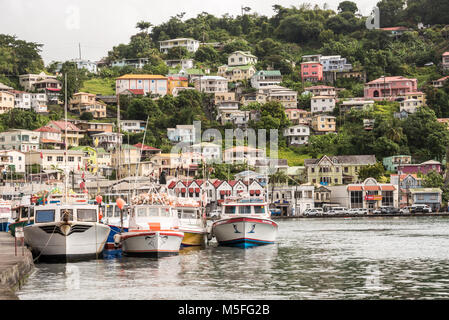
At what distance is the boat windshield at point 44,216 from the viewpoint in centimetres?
3306

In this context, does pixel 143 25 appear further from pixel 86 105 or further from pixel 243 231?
pixel 243 231

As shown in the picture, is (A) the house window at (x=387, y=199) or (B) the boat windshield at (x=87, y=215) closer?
(B) the boat windshield at (x=87, y=215)

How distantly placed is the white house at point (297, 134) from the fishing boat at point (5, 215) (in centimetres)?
7277

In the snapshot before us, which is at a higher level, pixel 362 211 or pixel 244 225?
pixel 244 225

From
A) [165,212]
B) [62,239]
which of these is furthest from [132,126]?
[62,239]

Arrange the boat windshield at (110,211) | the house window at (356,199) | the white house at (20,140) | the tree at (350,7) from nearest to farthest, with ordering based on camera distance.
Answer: the boat windshield at (110,211), the house window at (356,199), the white house at (20,140), the tree at (350,7)

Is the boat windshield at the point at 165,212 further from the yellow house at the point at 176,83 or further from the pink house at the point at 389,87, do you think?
the yellow house at the point at 176,83

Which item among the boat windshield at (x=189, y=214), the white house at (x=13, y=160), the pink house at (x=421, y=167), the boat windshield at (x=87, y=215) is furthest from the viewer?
the pink house at (x=421, y=167)

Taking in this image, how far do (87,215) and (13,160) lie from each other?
74.7 meters

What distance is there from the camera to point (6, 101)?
129000mm

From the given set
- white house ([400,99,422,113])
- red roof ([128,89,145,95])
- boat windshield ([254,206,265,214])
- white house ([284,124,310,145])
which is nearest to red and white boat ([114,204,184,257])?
boat windshield ([254,206,265,214])

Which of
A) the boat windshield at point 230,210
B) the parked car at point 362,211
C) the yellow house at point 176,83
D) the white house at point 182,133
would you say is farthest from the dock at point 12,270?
the yellow house at point 176,83

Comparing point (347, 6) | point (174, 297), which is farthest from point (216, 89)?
point (174, 297)

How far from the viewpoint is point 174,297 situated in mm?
23188
